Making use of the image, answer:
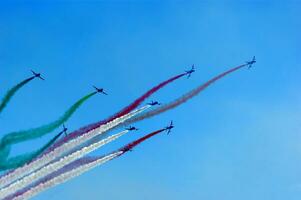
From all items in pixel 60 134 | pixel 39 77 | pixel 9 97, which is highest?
pixel 39 77

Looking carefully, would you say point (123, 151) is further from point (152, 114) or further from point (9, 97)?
point (9, 97)

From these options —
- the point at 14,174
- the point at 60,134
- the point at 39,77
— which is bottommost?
the point at 14,174

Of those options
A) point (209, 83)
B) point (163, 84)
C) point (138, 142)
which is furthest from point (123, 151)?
point (209, 83)

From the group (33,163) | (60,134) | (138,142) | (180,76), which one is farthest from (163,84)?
(33,163)

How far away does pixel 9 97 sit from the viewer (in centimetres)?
3838

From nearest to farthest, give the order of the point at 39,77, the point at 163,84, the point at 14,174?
the point at 14,174 < the point at 163,84 < the point at 39,77

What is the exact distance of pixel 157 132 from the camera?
40781 millimetres

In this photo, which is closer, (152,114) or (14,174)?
(14,174)

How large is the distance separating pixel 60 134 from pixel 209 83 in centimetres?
1371

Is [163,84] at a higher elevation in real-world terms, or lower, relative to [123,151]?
higher

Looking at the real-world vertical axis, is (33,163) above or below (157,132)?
below

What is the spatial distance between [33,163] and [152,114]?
11.0m

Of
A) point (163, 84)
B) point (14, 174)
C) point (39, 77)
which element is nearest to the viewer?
point (14, 174)

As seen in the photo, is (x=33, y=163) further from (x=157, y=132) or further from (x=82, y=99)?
(x=157, y=132)
